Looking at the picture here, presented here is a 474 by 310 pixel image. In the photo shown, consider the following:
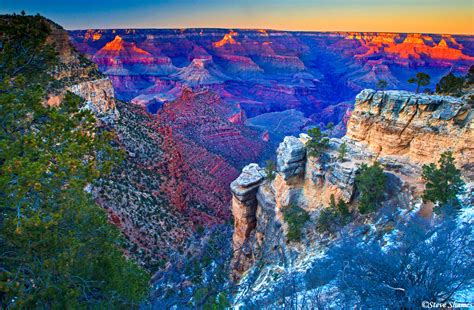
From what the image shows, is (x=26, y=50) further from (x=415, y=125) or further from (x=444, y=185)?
(x=415, y=125)

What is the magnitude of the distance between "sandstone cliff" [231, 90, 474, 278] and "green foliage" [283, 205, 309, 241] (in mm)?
509

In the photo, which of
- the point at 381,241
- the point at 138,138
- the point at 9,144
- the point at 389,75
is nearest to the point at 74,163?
the point at 9,144

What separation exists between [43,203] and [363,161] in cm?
1789

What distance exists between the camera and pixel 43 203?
918cm

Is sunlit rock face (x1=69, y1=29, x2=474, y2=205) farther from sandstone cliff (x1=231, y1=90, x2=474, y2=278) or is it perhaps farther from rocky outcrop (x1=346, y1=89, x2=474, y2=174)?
rocky outcrop (x1=346, y1=89, x2=474, y2=174)

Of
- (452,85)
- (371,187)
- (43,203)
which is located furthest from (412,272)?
(452,85)

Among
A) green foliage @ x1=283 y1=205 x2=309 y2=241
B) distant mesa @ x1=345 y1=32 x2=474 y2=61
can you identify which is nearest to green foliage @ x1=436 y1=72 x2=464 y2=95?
green foliage @ x1=283 y1=205 x2=309 y2=241

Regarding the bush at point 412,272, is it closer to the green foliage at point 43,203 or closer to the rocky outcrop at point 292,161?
the green foliage at point 43,203

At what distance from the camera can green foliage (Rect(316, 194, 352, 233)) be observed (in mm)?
18953

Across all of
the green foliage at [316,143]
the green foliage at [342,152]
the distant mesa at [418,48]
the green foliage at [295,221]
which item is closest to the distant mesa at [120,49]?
the distant mesa at [418,48]

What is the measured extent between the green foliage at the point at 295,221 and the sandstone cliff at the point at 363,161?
51cm

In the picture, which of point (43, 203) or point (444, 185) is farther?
point (444, 185)

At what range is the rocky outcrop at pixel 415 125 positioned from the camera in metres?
18.2

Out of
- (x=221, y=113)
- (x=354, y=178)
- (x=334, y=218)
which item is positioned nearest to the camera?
(x=334, y=218)
